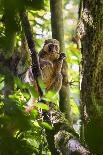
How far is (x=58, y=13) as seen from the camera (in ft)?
17.3

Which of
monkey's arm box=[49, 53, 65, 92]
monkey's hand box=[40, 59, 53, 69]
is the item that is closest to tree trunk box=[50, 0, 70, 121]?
monkey's arm box=[49, 53, 65, 92]

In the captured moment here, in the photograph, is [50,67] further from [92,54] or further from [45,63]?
[92,54]

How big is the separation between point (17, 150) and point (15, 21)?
39cm

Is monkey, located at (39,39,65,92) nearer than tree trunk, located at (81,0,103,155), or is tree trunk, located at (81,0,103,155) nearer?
tree trunk, located at (81,0,103,155)

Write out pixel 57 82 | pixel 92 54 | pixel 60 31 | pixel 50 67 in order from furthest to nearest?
pixel 50 67 → pixel 57 82 → pixel 60 31 → pixel 92 54

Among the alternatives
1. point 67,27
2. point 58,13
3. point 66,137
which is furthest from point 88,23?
point 67,27

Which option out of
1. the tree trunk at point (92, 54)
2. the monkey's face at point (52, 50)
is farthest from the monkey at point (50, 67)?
the tree trunk at point (92, 54)

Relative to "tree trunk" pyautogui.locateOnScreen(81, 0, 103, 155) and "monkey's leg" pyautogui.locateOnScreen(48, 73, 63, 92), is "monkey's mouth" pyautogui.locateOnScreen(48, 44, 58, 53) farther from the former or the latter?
"tree trunk" pyautogui.locateOnScreen(81, 0, 103, 155)

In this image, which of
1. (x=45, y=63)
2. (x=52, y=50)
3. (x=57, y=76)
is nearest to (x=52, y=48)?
(x=52, y=50)

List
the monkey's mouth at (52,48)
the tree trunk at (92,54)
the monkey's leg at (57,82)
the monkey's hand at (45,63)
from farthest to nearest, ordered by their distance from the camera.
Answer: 1. the monkey's hand at (45,63)
2. the monkey's mouth at (52,48)
3. the monkey's leg at (57,82)
4. the tree trunk at (92,54)

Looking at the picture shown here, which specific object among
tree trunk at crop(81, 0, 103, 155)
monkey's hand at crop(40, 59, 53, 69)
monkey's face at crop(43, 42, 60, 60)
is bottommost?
tree trunk at crop(81, 0, 103, 155)

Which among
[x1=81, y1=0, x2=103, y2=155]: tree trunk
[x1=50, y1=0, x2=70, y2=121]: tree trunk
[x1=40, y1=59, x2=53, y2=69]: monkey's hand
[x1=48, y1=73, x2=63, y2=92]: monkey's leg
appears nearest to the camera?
[x1=81, y1=0, x2=103, y2=155]: tree trunk

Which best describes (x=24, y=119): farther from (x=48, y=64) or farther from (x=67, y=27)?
(x=67, y=27)

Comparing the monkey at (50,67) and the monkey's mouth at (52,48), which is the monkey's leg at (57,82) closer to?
the monkey at (50,67)
